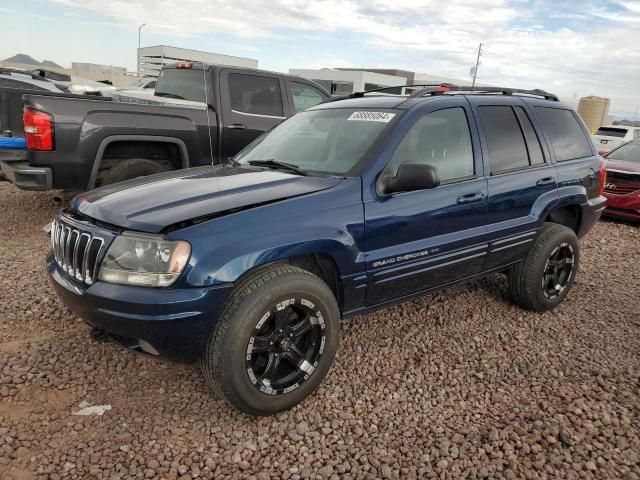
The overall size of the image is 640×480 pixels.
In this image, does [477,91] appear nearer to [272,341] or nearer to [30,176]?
[272,341]

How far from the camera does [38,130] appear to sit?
4.89 m

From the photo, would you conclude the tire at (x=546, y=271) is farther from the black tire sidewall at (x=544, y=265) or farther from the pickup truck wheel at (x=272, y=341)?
the pickup truck wheel at (x=272, y=341)

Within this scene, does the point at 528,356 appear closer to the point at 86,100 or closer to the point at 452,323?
the point at 452,323

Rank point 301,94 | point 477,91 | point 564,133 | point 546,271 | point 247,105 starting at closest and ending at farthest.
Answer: point 477,91
point 546,271
point 564,133
point 247,105
point 301,94

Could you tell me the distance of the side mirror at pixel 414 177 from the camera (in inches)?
117

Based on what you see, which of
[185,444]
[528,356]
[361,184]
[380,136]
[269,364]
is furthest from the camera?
[528,356]

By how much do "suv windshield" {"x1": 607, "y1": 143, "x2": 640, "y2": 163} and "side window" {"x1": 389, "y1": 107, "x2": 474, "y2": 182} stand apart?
7.11 m

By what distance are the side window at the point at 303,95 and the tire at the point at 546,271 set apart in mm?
3933

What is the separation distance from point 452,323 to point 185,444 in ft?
7.81

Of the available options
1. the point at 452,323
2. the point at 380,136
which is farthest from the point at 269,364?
the point at 452,323

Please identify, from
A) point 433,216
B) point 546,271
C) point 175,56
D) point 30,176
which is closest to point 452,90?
point 433,216

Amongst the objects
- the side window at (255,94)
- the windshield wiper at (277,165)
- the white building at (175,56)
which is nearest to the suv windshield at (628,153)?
the side window at (255,94)

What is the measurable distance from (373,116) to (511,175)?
123 cm

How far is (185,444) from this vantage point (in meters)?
2.59
